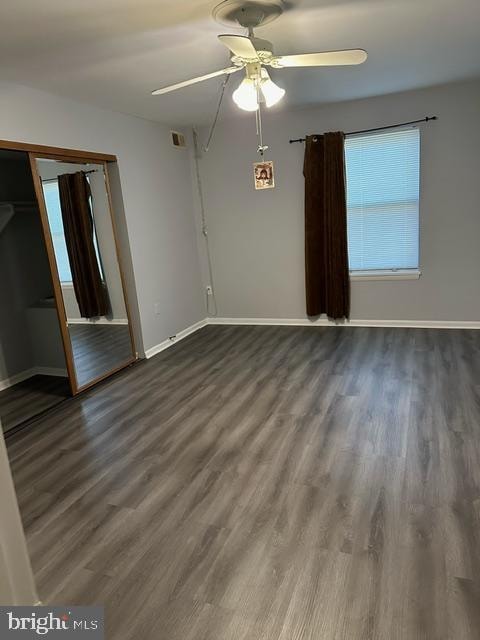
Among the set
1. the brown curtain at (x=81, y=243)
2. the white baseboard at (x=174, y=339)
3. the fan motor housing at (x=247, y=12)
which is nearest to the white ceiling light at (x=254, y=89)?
the fan motor housing at (x=247, y=12)

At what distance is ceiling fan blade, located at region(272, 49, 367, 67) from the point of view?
7.51 ft

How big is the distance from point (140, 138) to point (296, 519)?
162 inches

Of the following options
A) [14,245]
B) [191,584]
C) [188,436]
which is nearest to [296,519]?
[191,584]

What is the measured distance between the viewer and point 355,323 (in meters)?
5.22

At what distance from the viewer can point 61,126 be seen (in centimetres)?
364

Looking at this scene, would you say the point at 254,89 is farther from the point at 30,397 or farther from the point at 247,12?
the point at 30,397

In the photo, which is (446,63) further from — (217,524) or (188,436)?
(217,524)

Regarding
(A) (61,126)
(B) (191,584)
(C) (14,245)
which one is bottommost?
(B) (191,584)

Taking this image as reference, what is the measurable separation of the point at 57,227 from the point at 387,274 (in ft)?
11.7

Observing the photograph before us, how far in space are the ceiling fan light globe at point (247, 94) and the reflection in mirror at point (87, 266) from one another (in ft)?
6.15

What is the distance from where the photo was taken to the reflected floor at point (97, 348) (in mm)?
3914

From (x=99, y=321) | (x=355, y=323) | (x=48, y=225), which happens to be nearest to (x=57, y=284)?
(x=48, y=225)

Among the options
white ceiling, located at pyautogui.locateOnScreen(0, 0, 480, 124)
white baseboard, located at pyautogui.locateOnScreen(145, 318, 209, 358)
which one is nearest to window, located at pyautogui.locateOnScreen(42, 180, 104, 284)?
white ceiling, located at pyautogui.locateOnScreen(0, 0, 480, 124)

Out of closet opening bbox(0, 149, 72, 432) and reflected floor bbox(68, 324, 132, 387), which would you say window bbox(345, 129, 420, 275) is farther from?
closet opening bbox(0, 149, 72, 432)
